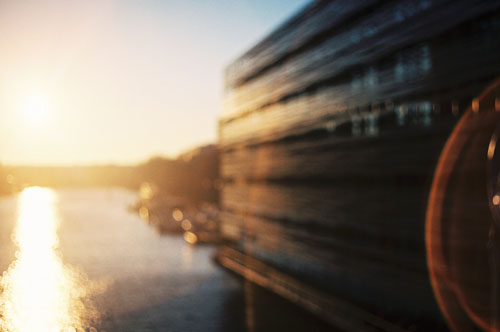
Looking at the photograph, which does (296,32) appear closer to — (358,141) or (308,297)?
(358,141)

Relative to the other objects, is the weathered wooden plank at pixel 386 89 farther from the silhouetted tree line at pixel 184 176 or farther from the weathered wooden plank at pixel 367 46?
the silhouetted tree line at pixel 184 176

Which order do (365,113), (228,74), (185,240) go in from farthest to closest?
(185,240) → (228,74) → (365,113)

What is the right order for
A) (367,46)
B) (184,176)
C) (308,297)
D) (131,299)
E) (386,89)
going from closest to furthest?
(386,89), (367,46), (308,297), (131,299), (184,176)

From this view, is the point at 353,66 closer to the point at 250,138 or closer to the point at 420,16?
the point at 420,16

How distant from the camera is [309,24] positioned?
5.93 metres

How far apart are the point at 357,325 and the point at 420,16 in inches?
131

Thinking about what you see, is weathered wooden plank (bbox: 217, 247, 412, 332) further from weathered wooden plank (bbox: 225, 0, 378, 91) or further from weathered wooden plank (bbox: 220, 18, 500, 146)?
weathered wooden plank (bbox: 225, 0, 378, 91)

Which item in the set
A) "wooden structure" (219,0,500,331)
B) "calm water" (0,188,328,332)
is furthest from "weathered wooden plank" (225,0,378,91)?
"calm water" (0,188,328,332)

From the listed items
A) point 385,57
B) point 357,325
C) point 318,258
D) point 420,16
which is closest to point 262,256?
point 318,258

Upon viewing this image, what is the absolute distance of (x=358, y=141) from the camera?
16.0 feet

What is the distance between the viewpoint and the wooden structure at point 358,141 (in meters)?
3.79

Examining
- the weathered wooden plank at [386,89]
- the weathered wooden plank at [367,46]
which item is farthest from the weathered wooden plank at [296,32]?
the weathered wooden plank at [386,89]

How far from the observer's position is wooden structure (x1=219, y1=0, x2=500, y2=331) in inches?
149

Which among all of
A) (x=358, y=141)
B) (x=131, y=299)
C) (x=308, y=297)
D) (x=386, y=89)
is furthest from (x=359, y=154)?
(x=131, y=299)
